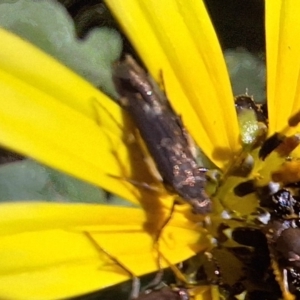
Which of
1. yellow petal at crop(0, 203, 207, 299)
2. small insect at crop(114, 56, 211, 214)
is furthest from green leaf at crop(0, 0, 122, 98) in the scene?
yellow petal at crop(0, 203, 207, 299)

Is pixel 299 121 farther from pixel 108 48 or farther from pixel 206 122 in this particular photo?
pixel 108 48

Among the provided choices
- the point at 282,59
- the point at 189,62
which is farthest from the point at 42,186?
the point at 282,59

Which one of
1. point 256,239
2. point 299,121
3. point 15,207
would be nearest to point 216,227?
point 256,239

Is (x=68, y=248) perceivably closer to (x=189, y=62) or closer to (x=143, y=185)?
(x=143, y=185)

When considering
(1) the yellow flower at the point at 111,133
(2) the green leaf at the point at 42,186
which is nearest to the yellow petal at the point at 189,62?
(1) the yellow flower at the point at 111,133

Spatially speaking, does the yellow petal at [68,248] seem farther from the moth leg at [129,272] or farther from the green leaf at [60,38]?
the green leaf at [60,38]

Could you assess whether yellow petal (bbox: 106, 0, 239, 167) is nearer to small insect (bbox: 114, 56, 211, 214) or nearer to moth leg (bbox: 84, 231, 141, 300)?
small insect (bbox: 114, 56, 211, 214)

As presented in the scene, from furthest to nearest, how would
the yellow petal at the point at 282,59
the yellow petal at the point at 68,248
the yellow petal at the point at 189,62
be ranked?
the yellow petal at the point at 282,59 < the yellow petal at the point at 189,62 < the yellow petal at the point at 68,248
